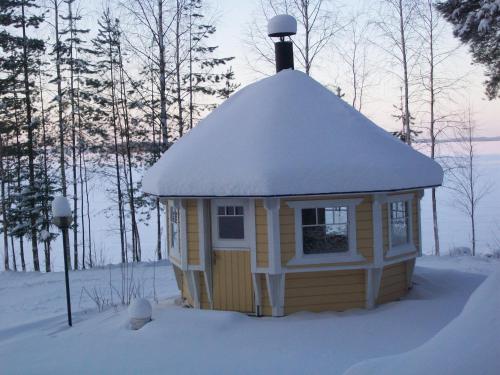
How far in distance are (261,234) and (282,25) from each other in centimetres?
448

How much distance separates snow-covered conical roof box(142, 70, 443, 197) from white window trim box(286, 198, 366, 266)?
48 centimetres

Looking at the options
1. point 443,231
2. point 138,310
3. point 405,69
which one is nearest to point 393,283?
point 138,310

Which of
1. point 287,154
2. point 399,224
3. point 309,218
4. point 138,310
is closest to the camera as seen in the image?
point 138,310

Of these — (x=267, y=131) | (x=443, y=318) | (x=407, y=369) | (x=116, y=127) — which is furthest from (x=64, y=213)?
(x=116, y=127)

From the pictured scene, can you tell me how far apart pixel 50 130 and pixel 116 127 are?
319 cm

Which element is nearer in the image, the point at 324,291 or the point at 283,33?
the point at 324,291

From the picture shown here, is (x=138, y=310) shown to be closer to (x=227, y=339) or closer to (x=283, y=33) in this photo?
(x=227, y=339)

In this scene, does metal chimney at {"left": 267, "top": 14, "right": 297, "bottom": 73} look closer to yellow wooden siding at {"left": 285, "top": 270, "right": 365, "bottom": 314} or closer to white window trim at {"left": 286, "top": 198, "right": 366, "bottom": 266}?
white window trim at {"left": 286, "top": 198, "right": 366, "bottom": 266}

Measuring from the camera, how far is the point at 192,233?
8.73 meters

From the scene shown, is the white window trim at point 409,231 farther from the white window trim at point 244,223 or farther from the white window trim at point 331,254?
the white window trim at point 244,223

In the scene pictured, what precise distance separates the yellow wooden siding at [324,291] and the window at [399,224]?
95 cm

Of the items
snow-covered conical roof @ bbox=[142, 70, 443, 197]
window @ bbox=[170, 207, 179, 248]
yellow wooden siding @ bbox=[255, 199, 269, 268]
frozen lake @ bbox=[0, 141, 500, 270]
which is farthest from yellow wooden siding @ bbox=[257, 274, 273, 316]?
frozen lake @ bbox=[0, 141, 500, 270]

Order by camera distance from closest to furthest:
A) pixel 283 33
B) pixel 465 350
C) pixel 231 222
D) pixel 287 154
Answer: pixel 465 350, pixel 287 154, pixel 231 222, pixel 283 33

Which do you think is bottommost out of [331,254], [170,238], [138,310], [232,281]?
[138,310]
